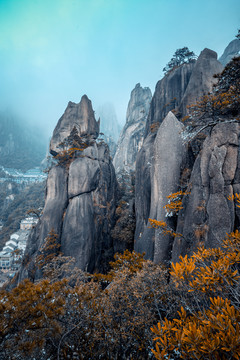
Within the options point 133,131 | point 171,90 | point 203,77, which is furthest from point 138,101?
point 203,77

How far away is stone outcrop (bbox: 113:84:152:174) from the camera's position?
4417cm

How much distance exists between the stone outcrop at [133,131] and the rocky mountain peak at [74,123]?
22.2 m

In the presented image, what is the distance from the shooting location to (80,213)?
1261 cm

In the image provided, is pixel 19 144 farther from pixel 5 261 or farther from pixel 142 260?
pixel 142 260

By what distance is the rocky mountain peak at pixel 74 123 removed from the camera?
18.2 m

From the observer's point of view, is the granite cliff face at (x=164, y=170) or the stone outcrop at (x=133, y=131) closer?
the granite cliff face at (x=164, y=170)

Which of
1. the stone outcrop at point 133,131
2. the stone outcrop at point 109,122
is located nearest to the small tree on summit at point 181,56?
the stone outcrop at point 133,131

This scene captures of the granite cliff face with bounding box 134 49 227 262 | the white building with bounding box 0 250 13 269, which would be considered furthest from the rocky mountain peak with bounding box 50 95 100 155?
the white building with bounding box 0 250 13 269

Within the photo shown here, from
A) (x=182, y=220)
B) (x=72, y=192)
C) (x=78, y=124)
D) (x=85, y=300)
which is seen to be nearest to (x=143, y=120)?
(x=78, y=124)

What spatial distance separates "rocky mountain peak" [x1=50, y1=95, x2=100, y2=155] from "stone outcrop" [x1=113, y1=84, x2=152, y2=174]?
22164 mm

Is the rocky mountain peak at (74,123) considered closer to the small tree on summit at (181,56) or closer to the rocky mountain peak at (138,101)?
the small tree on summit at (181,56)

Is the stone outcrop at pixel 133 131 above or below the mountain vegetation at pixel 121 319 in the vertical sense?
above

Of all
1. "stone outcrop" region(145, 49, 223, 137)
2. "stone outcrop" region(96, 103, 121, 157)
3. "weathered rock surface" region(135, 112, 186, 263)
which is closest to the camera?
"weathered rock surface" region(135, 112, 186, 263)

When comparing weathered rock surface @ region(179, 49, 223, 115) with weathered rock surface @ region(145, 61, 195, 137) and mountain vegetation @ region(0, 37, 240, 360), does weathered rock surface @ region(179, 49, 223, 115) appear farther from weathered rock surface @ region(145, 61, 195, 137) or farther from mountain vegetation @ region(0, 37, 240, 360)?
weathered rock surface @ region(145, 61, 195, 137)
